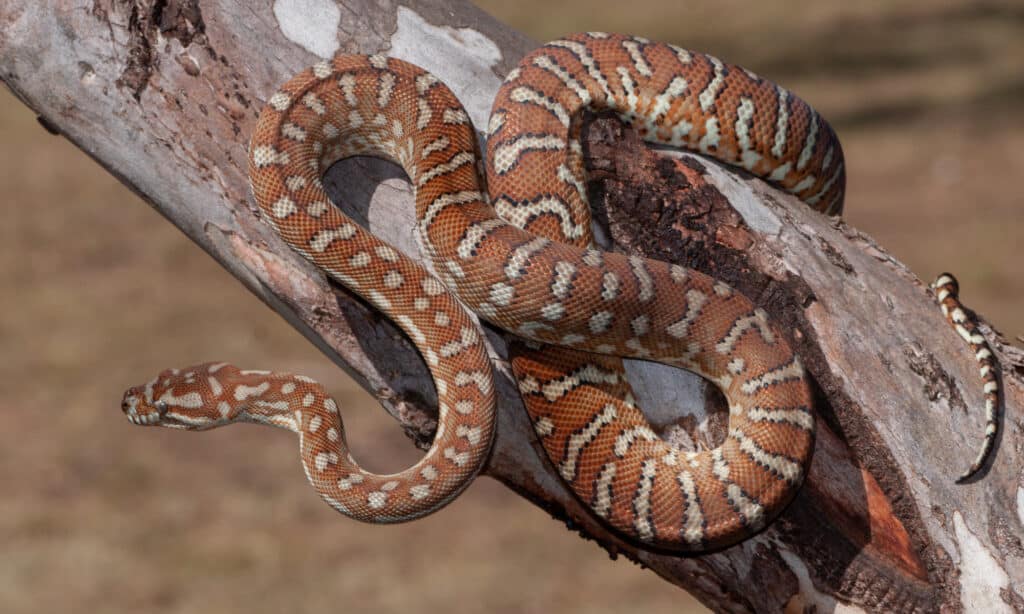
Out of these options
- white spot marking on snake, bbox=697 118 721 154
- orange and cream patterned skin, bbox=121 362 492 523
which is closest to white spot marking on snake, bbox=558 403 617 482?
orange and cream patterned skin, bbox=121 362 492 523

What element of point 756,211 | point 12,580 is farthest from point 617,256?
point 12,580

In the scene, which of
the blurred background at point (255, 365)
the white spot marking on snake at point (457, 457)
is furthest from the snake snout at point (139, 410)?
the blurred background at point (255, 365)

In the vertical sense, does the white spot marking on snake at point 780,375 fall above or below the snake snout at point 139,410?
above

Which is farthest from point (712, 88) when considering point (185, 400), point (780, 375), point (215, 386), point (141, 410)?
point (141, 410)

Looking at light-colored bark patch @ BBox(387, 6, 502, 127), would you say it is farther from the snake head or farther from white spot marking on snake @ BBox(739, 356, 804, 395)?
the snake head

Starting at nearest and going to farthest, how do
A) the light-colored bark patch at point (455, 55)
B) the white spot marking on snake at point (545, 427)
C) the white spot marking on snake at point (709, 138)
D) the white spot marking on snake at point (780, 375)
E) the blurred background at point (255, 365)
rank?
the white spot marking on snake at point (780, 375), the white spot marking on snake at point (545, 427), the light-colored bark patch at point (455, 55), the white spot marking on snake at point (709, 138), the blurred background at point (255, 365)

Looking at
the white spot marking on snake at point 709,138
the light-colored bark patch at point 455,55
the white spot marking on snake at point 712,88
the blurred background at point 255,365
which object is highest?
the white spot marking on snake at point 712,88

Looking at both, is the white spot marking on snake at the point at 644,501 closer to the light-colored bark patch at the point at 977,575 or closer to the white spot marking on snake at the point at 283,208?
the light-colored bark patch at the point at 977,575

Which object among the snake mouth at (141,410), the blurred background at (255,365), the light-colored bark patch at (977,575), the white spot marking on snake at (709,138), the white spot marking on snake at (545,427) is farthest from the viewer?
the blurred background at (255,365)
